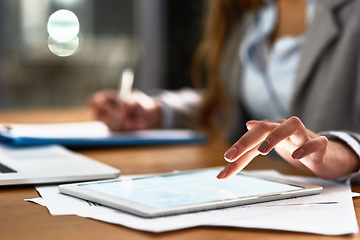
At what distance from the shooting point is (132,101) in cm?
105

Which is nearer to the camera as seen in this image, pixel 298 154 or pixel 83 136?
pixel 298 154

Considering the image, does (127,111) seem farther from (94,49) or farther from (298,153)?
(94,49)

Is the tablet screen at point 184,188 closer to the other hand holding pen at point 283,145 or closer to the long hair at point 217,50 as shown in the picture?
the other hand holding pen at point 283,145

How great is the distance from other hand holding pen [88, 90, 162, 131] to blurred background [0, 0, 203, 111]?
4.18 feet

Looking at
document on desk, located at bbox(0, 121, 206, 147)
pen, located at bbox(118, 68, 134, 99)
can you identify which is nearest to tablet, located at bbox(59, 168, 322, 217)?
document on desk, located at bbox(0, 121, 206, 147)

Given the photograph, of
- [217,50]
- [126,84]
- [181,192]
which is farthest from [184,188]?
[217,50]

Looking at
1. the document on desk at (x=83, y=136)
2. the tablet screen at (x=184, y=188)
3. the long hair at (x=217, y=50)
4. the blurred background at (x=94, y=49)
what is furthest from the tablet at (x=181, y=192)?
the blurred background at (x=94, y=49)

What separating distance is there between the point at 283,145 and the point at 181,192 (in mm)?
142

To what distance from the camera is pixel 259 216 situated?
0.39 m

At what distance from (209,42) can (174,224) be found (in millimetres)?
975

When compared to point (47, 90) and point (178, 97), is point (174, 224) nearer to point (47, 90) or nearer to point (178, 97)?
point (178, 97)

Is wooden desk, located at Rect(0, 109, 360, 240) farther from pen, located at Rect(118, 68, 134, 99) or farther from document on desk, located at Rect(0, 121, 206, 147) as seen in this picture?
pen, located at Rect(118, 68, 134, 99)

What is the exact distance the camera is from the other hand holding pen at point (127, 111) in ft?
3.28

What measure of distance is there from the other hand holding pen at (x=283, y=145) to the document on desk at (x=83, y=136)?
409 millimetres
